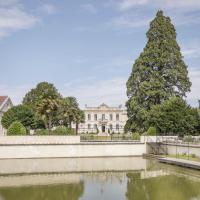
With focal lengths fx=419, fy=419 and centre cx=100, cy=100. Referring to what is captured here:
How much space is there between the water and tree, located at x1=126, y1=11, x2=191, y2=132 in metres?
20.1

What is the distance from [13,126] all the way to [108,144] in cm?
1080

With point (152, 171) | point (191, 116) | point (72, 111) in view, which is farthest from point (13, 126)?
point (72, 111)

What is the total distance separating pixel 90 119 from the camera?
119 m

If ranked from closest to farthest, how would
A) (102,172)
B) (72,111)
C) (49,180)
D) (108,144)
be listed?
(49,180) < (102,172) < (108,144) < (72,111)

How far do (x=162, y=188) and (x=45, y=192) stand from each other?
7.47 metres

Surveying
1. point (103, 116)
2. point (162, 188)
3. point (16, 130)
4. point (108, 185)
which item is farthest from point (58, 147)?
point (103, 116)

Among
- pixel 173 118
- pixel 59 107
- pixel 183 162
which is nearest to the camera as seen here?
pixel 183 162

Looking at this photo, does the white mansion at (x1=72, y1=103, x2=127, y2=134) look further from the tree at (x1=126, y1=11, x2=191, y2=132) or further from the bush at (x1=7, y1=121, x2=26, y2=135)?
the bush at (x1=7, y1=121, x2=26, y2=135)

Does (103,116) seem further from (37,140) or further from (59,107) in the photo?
(37,140)

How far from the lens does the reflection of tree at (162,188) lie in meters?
23.9

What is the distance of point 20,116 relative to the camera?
63.8m

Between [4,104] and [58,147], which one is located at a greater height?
[4,104]

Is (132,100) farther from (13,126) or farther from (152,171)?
(152,171)

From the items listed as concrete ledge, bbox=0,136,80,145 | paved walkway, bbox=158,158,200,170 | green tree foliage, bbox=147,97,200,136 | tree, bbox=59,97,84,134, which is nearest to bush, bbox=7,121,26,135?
concrete ledge, bbox=0,136,80,145
